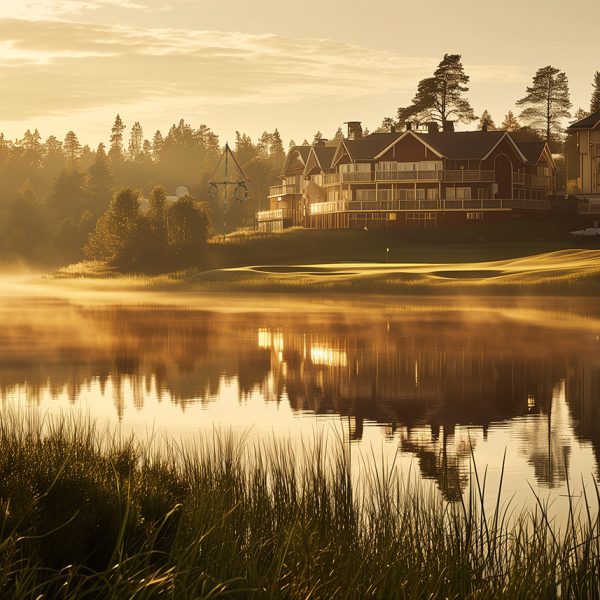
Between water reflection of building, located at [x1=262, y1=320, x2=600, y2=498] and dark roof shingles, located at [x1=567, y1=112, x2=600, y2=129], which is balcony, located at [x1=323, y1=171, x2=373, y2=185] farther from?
water reflection of building, located at [x1=262, y1=320, x2=600, y2=498]

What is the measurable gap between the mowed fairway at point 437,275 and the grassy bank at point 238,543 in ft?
168

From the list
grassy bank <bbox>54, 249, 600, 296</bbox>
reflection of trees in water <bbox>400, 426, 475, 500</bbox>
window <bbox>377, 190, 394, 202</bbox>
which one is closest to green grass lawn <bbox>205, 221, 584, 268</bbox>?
grassy bank <bbox>54, 249, 600, 296</bbox>

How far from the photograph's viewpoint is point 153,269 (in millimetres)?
97625

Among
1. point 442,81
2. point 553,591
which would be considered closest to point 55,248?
point 442,81

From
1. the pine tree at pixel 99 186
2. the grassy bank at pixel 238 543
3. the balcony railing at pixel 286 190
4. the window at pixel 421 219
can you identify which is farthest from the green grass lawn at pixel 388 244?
the pine tree at pixel 99 186

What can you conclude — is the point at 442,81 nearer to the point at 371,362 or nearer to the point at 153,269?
the point at 153,269

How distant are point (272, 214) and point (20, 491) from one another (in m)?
125

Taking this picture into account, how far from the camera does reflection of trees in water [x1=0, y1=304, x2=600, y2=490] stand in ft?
69.1

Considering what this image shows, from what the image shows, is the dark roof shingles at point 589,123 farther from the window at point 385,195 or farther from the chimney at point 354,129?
the chimney at point 354,129

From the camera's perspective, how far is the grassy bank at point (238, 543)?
865 centimetres

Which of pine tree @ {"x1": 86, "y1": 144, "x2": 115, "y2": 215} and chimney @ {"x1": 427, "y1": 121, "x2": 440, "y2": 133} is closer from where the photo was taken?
chimney @ {"x1": 427, "y1": 121, "x2": 440, "y2": 133}

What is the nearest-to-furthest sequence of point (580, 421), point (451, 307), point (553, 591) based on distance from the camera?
point (553, 591)
point (580, 421)
point (451, 307)

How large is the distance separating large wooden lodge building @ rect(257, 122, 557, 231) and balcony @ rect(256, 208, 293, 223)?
535 inches

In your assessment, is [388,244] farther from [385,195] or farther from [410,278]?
[410,278]
